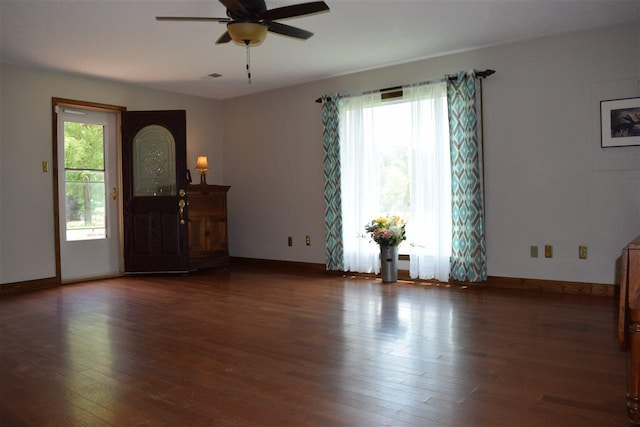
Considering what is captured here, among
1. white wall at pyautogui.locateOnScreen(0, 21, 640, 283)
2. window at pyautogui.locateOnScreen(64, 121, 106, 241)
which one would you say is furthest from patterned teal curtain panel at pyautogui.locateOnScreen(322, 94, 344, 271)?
window at pyautogui.locateOnScreen(64, 121, 106, 241)

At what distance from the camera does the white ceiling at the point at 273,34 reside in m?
3.98

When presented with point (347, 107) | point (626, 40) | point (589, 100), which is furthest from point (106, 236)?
point (626, 40)

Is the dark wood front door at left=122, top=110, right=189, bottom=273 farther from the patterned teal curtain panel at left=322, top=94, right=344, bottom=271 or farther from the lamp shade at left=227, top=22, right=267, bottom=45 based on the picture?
the lamp shade at left=227, top=22, right=267, bottom=45

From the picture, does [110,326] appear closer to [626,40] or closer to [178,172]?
[178,172]

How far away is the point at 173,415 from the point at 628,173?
424 centimetres

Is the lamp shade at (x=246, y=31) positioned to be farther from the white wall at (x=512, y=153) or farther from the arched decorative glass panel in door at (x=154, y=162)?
the arched decorative glass panel in door at (x=154, y=162)

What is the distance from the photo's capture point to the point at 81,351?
316cm

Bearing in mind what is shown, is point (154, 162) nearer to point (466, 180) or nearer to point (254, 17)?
point (254, 17)

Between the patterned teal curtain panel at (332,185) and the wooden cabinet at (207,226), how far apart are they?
62.7 inches

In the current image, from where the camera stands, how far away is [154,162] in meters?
6.47

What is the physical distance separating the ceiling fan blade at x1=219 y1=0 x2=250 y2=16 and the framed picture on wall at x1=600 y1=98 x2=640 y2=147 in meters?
3.31

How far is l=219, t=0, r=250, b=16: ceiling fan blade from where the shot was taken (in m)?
Answer: 3.14

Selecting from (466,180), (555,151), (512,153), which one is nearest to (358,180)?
(466,180)

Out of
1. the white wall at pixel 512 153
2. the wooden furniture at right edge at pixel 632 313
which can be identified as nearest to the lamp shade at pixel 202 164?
the white wall at pixel 512 153
